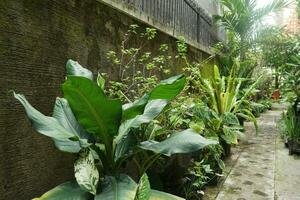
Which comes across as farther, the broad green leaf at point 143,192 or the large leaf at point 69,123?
the large leaf at point 69,123

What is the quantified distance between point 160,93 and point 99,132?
474 millimetres

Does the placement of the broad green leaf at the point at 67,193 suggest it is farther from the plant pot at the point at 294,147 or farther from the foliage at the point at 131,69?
the plant pot at the point at 294,147

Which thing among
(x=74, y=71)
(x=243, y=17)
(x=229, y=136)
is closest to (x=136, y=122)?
(x=74, y=71)

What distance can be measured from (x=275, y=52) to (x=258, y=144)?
8.07 metres

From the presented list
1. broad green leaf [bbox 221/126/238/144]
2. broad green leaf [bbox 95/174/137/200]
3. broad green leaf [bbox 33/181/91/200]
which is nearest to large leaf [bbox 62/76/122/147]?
broad green leaf [bbox 95/174/137/200]

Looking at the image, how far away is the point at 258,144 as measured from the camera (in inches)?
287

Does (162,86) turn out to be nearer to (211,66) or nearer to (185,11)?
(185,11)

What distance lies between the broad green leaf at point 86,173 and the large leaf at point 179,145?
0.44 metres

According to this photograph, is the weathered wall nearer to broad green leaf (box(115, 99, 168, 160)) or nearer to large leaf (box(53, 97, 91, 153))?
large leaf (box(53, 97, 91, 153))

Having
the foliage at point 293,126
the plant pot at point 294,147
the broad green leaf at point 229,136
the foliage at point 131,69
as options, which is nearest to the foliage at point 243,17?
the foliage at point 293,126

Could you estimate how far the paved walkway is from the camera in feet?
13.3

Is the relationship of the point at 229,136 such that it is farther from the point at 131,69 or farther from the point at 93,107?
the point at 93,107

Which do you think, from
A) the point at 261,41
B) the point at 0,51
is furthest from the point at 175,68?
the point at 261,41

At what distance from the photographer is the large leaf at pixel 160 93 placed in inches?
92.4
